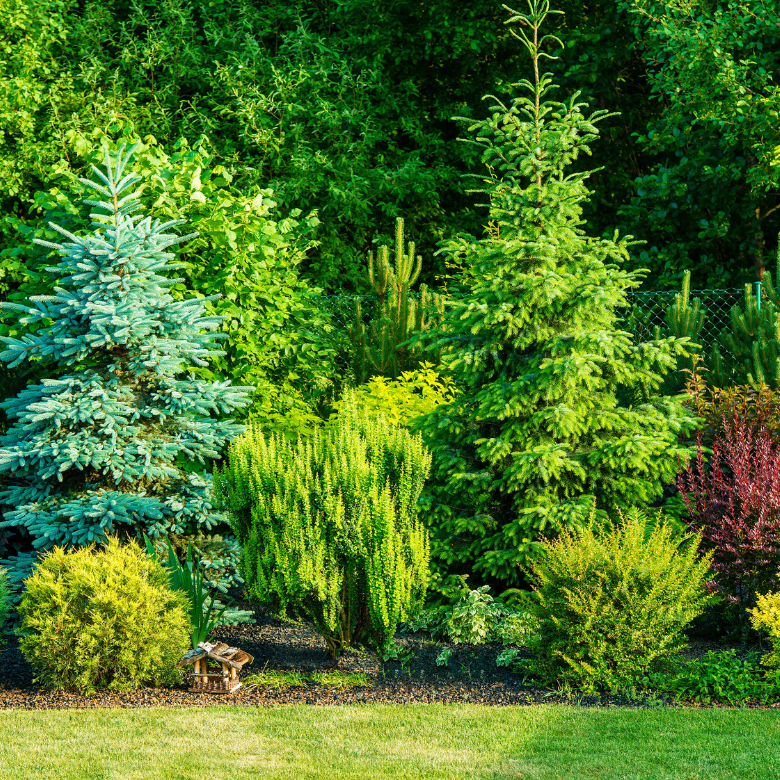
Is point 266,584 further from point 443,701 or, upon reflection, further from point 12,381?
point 12,381

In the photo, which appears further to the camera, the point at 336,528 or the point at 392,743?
the point at 336,528

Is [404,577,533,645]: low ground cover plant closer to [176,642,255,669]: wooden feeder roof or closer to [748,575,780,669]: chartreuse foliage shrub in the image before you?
[176,642,255,669]: wooden feeder roof

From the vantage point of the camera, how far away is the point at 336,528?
537cm

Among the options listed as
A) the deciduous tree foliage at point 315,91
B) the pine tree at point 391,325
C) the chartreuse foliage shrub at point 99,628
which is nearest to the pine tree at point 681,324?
the pine tree at point 391,325

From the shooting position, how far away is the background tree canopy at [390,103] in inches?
445

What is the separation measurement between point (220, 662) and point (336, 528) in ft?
3.28

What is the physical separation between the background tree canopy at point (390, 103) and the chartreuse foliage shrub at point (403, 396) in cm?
455

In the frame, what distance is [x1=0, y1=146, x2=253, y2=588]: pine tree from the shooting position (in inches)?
246

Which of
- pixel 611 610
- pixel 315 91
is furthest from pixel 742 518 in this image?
pixel 315 91

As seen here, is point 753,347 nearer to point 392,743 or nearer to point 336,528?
point 336,528

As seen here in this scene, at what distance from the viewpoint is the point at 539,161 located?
651 centimetres

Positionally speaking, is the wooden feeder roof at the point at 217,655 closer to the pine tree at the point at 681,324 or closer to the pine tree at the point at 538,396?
the pine tree at the point at 538,396

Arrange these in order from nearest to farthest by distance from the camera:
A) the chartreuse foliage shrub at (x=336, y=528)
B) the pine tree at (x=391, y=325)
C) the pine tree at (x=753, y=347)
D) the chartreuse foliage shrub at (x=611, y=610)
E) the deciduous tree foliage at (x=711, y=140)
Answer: the chartreuse foliage shrub at (x=611, y=610) → the chartreuse foliage shrub at (x=336, y=528) → the pine tree at (x=753, y=347) → the pine tree at (x=391, y=325) → the deciduous tree foliage at (x=711, y=140)

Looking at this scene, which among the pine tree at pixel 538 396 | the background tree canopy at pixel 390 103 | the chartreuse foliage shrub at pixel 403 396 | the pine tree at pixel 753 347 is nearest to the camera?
the pine tree at pixel 538 396
